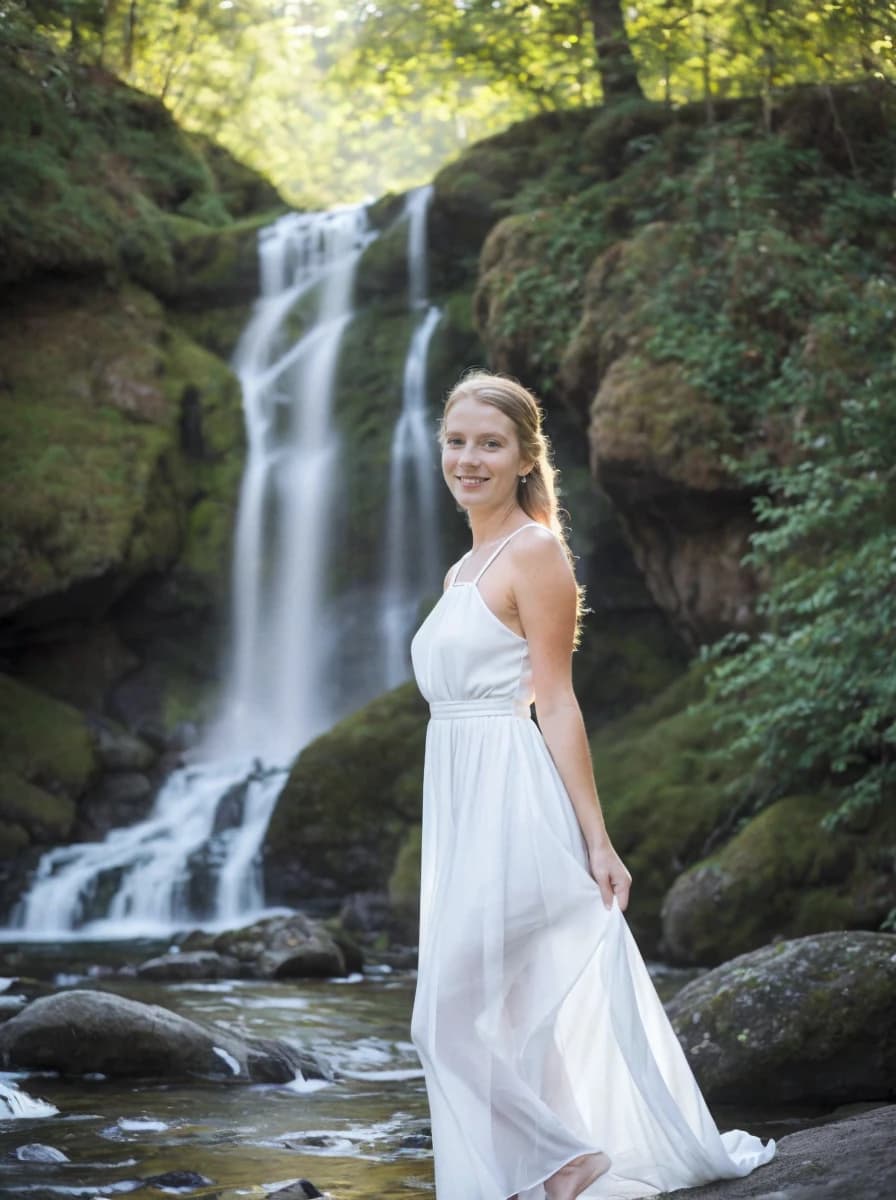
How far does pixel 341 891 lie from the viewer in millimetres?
13711

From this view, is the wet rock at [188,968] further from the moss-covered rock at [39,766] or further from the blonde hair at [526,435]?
the blonde hair at [526,435]

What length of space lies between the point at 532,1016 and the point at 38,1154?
102 inches

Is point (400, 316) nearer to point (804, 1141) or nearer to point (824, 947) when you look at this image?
point (824, 947)

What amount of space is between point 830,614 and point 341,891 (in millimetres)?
6120

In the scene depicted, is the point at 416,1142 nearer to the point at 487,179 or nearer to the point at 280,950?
the point at 280,950

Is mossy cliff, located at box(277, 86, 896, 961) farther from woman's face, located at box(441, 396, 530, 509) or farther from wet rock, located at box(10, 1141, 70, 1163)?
woman's face, located at box(441, 396, 530, 509)

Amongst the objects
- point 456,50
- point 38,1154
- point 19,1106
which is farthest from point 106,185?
point 38,1154

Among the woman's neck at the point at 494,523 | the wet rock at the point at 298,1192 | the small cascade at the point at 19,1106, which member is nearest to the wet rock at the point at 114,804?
the small cascade at the point at 19,1106

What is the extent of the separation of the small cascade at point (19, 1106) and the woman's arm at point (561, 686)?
3461 mm

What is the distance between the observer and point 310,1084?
7.14m

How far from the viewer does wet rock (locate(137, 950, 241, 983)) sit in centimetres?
1060

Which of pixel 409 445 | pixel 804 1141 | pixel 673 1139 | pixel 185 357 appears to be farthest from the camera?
pixel 185 357

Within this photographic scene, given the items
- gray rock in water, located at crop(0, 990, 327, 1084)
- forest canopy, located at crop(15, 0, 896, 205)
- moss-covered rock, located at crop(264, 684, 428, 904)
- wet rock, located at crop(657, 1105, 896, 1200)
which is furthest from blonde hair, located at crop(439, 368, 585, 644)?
moss-covered rock, located at crop(264, 684, 428, 904)

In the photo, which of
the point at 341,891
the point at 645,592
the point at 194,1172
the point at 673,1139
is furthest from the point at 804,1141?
the point at 645,592
